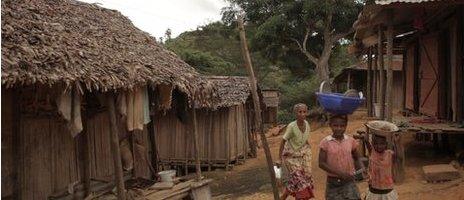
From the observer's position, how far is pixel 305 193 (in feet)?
20.6

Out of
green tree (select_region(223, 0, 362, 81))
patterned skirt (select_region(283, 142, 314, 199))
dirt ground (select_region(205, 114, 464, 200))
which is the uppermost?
green tree (select_region(223, 0, 362, 81))

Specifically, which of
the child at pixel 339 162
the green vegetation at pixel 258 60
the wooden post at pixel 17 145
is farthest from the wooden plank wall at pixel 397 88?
the wooden post at pixel 17 145

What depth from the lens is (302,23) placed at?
25.0 m

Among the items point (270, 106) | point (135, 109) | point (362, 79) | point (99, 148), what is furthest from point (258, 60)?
point (135, 109)

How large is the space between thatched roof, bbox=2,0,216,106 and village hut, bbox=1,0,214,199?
0.01 meters

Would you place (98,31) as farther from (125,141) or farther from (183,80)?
(125,141)

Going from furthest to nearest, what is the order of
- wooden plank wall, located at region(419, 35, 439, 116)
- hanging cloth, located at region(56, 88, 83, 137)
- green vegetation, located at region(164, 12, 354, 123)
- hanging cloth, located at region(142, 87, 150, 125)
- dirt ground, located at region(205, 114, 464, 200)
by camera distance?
green vegetation, located at region(164, 12, 354, 123)
wooden plank wall, located at region(419, 35, 439, 116)
dirt ground, located at region(205, 114, 464, 200)
hanging cloth, located at region(142, 87, 150, 125)
hanging cloth, located at region(56, 88, 83, 137)

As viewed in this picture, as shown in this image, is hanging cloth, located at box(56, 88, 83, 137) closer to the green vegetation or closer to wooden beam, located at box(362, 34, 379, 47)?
wooden beam, located at box(362, 34, 379, 47)

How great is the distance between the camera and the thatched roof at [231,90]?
48.0 ft

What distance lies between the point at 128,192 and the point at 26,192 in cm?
142

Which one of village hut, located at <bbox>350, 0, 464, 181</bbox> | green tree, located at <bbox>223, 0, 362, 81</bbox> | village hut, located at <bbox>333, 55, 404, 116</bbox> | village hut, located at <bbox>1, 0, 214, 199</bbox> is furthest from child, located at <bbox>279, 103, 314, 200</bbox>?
green tree, located at <bbox>223, 0, 362, 81</bbox>

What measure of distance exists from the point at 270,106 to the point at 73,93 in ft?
71.4

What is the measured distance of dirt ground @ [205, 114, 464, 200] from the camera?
26.4 feet

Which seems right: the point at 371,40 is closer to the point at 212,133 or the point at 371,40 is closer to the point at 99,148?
the point at 212,133
